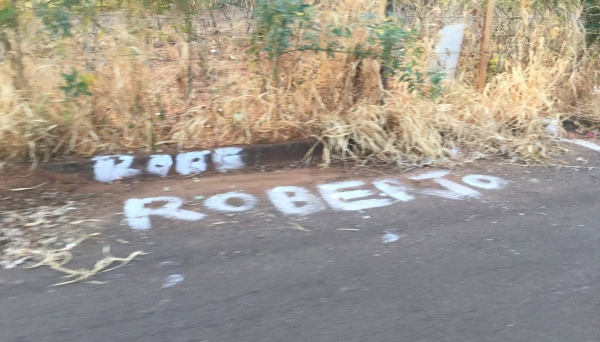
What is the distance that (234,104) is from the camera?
6.08 m

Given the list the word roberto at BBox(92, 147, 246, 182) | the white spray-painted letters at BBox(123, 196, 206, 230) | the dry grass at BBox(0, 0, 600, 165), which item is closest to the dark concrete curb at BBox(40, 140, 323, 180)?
the word roberto at BBox(92, 147, 246, 182)

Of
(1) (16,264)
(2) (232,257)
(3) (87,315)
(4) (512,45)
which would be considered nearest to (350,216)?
(2) (232,257)

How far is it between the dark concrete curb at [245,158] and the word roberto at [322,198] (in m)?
0.75

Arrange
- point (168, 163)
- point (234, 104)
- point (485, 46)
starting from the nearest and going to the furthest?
point (168, 163) → point (234, 104) → point (485, 46)

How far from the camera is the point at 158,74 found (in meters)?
6.14

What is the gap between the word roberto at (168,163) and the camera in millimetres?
5203

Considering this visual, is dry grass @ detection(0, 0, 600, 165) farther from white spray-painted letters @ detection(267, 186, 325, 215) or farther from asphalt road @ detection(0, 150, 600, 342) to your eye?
asphalt road @ detection(0, 150, 600, 342)

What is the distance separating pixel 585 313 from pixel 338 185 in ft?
8.69

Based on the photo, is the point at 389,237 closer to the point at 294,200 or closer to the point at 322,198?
the point at 322,198

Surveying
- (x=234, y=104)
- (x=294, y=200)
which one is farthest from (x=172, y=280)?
(x=234, y=104)

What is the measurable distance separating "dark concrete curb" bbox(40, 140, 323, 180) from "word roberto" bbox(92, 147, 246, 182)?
13 millimetres

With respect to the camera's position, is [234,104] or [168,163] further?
[234,104]

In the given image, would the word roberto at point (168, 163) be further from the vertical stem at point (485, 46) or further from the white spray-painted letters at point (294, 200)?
the vertical stem at point (485, 46)

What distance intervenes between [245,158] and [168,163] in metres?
0.87
